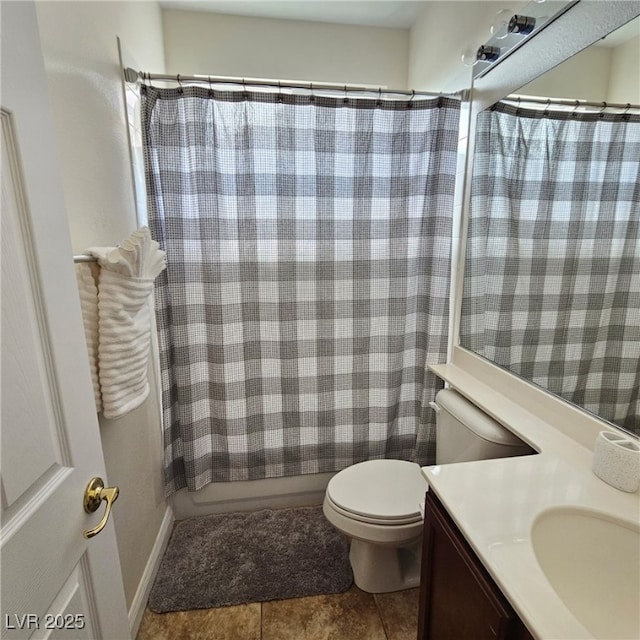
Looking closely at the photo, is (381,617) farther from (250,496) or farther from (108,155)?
(108,155)

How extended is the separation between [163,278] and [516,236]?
1.47m

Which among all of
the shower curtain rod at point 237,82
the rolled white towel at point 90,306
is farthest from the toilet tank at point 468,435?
the shower curtain rod at point 237,82

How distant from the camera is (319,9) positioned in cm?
176

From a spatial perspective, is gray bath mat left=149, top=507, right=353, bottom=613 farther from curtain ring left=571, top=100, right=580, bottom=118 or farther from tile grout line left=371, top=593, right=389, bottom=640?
curtain ring left=571, top=100, right=580, bottom=118

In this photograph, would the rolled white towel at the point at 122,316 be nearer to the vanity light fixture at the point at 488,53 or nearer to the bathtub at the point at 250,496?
the bathtub at the point at 250,496

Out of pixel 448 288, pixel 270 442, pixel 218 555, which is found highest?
pixel 448 288

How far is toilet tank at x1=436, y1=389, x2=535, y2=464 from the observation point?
122cm

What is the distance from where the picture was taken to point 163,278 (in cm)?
158

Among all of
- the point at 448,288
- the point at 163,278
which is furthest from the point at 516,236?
the point at 163,278

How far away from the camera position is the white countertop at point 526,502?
607 mm

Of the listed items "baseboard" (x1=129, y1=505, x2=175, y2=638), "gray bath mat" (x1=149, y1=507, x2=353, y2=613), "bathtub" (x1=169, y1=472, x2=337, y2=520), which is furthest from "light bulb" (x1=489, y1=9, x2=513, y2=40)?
"baseboard" (x1=129, y1=505, x2=175, y2=638)

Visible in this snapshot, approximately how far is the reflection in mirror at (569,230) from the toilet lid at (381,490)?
0.63m

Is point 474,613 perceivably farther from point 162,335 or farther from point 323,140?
point 323,140

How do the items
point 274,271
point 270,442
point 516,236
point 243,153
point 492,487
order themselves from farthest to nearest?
point 270,442
point 274,271
point 243,153
point 516,236
point 492,487
